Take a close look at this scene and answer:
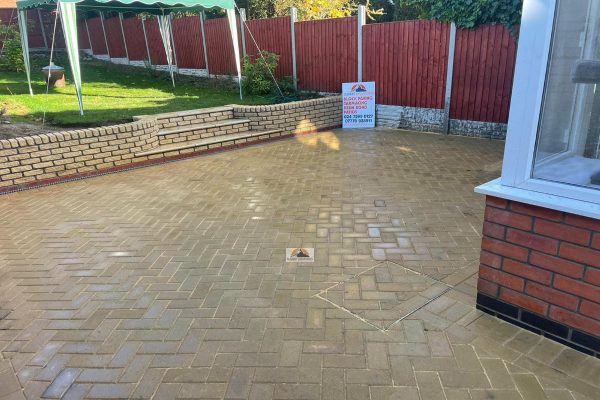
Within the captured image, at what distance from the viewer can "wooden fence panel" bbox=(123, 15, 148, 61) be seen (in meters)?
18.2

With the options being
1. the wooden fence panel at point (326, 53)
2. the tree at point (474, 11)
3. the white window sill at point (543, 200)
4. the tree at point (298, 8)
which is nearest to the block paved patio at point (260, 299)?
the white window sill at point (543, 200)

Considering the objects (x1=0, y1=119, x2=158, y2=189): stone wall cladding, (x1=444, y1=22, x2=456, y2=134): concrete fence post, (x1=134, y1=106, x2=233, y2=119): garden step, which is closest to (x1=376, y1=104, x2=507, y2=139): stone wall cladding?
(x1=444, y1=22, x2=456, y2=134): concrete fence post

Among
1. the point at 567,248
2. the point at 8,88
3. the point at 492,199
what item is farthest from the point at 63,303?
the point at 8,88

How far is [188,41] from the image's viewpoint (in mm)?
15359

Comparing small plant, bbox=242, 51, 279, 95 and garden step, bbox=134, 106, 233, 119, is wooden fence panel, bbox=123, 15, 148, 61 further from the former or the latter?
garden step, bbox=134, 106, 233, 119

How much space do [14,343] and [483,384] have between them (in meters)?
2.96

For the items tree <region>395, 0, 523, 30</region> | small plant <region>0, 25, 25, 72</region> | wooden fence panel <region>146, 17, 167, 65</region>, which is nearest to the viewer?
tree <region>395, 0, 523, 30</region>

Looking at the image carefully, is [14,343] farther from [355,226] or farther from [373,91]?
[373,91]

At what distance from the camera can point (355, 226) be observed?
15.3 ft

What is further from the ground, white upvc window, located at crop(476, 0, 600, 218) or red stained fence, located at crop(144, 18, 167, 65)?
red stained fence, located at crop(144, 18, 167, 65)

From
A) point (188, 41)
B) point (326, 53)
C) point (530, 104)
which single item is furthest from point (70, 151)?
point (188, 41)

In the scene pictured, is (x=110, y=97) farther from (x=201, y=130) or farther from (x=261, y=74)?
(x=201, y=130)

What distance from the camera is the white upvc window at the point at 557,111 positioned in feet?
7.85

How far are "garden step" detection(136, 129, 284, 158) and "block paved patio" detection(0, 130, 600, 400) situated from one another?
172 cm
